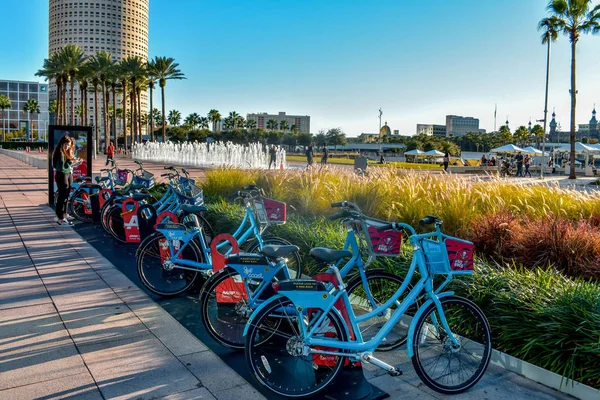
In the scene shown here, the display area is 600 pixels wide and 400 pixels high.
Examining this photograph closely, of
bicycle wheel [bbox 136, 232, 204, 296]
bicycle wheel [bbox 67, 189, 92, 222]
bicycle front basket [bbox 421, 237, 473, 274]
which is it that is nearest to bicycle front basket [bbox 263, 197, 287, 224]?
bicycle wheel [bbox 136, 232, 204, 296]

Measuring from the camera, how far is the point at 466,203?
7980mm

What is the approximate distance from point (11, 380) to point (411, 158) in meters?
64.9

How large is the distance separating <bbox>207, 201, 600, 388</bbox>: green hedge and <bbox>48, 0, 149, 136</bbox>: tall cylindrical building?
591 feet

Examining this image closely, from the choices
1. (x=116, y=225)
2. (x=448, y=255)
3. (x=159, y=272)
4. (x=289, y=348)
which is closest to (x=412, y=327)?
(x=448, y=255)

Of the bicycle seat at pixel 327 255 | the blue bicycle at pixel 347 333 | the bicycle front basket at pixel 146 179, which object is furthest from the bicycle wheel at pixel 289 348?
the bicycle front basket at pixel 146 179

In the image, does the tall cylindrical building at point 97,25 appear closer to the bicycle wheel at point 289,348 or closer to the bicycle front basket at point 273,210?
the bicycle front basket at point 273,210

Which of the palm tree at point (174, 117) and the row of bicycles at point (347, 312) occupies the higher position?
the palm tree at point (174, 117)

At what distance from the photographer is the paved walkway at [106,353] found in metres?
3.78

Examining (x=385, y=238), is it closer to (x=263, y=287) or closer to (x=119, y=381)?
(x=263, y=287)

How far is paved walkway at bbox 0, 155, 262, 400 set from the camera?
3.79 meters

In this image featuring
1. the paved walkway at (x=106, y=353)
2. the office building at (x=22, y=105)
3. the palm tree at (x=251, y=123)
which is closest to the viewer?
the paved walkway at (x=106, y=353)

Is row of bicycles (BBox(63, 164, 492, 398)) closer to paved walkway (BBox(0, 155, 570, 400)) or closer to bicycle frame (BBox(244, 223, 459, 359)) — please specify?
bicycle frame (BBox(244, 223, 459, 359))

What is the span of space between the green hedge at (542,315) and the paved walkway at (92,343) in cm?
228

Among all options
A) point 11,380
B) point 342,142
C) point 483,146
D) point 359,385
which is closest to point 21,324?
point 11,380
